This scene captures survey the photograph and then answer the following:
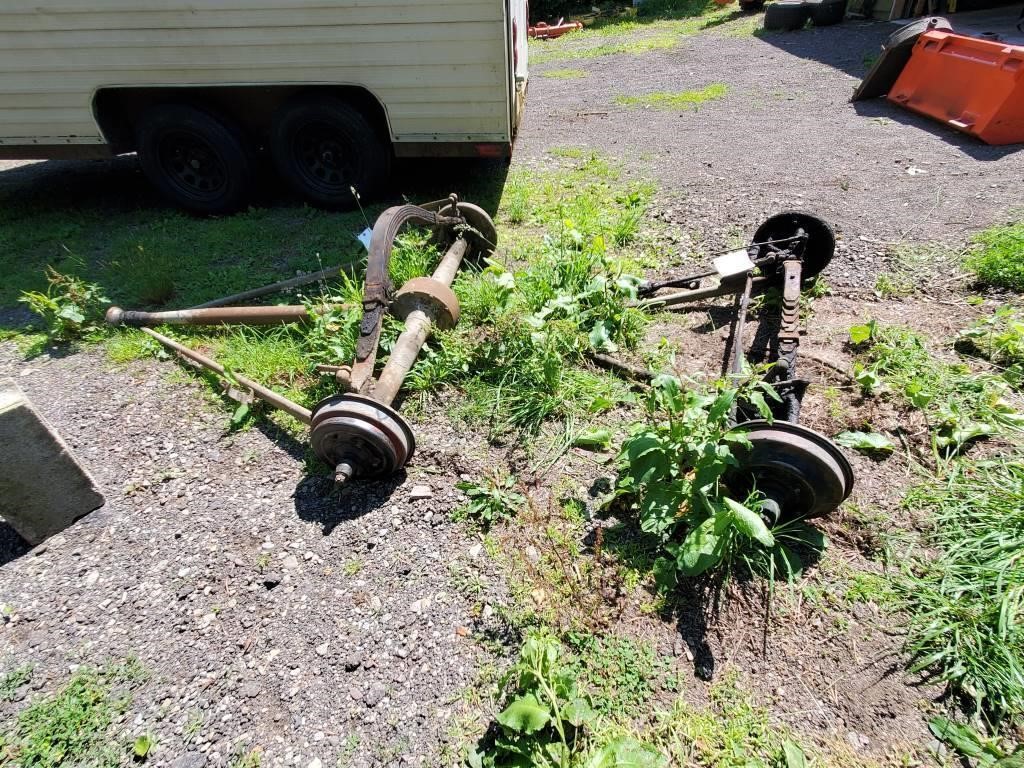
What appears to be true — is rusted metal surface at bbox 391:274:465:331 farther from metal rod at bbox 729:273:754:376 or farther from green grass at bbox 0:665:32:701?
green grass at bbox 0:665:32:701

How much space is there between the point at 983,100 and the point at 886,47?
1.93 meters

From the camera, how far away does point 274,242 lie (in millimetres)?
5438

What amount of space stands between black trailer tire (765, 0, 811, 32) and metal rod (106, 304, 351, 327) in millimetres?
13891

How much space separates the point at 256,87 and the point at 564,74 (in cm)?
770

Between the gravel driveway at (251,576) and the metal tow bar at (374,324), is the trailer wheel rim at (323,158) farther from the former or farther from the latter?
the gravel driveway at (251,576)

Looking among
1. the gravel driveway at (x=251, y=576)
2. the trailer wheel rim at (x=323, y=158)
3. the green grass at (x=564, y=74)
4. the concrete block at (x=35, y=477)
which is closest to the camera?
the gravel driveway at (x=251, y=576)

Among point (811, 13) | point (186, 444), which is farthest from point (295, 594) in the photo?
point (811, 13)

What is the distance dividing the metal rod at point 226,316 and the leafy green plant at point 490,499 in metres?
1.82

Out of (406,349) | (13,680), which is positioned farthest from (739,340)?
(13,680)

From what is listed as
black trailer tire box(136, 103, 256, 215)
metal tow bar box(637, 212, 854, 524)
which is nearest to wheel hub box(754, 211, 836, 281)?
metal tow bar box(637, 212, 854, 524)

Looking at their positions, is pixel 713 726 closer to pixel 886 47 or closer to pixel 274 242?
pixel 274 242

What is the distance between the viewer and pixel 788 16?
40.6ft

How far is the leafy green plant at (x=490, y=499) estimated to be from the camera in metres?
2.79

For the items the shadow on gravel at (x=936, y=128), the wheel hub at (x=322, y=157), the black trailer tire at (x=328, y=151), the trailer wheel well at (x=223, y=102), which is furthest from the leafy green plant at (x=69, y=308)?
the shadow on gravel at (x=936, y=128)
